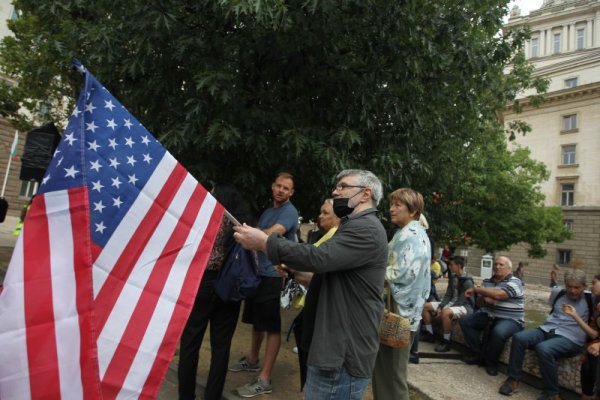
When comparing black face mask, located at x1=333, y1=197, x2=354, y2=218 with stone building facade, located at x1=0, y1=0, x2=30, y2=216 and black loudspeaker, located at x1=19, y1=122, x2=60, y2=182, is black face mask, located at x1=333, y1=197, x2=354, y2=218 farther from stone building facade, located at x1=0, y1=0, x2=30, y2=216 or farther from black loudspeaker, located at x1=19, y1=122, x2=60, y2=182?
stone building facade, located at x1=0, y1=0, x2=30, y2=216

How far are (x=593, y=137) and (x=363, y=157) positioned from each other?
4099 centimetres

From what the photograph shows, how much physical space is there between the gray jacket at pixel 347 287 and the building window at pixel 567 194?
43555mm

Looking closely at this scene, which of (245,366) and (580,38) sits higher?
(580,38)

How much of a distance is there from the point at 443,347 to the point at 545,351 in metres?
2.14

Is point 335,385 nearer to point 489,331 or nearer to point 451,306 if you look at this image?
point 489,331

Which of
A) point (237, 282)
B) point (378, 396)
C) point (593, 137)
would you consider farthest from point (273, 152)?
point (593, 137)

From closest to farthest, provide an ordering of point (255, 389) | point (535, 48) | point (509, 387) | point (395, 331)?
point (395, 331) → point (255, 389) → point (509, 387) → point (535, 48)

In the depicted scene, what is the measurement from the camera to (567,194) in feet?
131

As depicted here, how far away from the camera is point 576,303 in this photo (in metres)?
5.47

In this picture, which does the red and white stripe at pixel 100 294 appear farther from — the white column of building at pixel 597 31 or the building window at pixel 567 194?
the white column of building at pixel 597 31

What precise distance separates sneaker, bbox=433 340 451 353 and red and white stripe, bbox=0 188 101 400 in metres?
6.21

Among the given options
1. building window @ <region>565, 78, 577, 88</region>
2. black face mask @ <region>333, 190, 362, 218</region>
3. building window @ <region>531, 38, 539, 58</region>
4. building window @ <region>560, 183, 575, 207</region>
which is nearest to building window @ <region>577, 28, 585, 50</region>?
building window @ <region>531, 38, 539, 58</region>

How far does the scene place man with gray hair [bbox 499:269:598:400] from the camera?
5.11 m

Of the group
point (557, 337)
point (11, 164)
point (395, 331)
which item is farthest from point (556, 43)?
point (395, 331)
